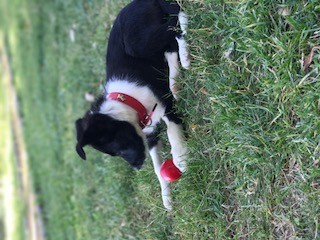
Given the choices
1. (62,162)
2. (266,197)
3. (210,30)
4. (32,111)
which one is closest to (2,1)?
(32,111)

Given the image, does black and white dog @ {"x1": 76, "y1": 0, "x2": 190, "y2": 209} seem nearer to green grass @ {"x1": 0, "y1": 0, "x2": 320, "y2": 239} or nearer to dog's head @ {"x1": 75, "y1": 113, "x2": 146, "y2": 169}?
dog's head @ {"x1": 75, "y1": 113, "x2": 146, "y2": 169}

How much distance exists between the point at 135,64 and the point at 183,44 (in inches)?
17.8

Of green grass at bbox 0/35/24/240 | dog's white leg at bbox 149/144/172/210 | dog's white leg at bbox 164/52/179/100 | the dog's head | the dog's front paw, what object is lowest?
green grass at bbox 0/35/24/240

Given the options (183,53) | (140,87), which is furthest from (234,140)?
(140,87)

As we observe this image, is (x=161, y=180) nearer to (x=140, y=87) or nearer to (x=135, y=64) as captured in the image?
(x=140, y=87)

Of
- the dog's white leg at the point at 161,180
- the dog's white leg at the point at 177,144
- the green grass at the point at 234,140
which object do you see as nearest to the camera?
the green grass at the point at 234,140

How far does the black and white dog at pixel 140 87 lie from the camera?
3.52m

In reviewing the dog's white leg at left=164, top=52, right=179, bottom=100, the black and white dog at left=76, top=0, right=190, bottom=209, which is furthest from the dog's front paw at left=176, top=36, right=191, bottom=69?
the dog's white leg at left=164, top=52, right=179, bottom=100

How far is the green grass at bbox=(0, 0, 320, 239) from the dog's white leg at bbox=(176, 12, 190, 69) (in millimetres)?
59

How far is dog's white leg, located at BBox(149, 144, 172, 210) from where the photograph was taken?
3.77m

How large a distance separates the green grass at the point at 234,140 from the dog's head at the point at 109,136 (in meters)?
0.39

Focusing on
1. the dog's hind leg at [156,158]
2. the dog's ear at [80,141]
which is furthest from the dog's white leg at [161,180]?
the dog's ear at [80,141]

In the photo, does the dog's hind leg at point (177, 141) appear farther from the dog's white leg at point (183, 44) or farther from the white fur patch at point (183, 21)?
the white fur patch at point (183, 21)

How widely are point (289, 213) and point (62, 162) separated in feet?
15.0
